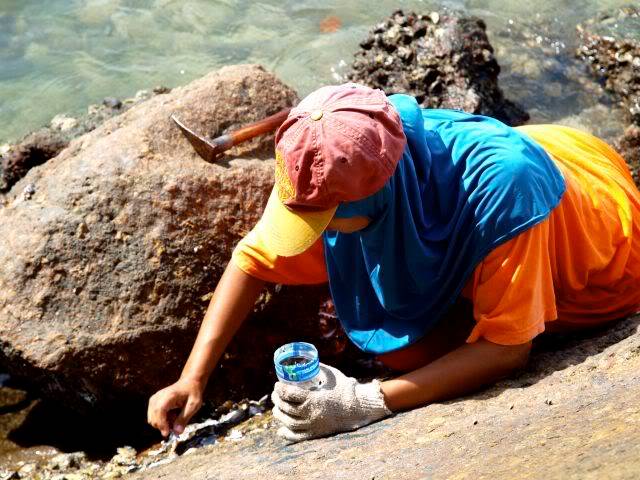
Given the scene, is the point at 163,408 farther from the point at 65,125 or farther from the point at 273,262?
the point at 65,125

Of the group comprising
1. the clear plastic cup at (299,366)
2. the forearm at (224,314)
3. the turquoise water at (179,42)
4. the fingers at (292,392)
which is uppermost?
the clear plastic cup at (299,366)

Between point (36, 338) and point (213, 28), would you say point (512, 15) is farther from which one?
point (36, 338)

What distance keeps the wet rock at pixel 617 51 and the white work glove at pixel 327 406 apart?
3.35 meters

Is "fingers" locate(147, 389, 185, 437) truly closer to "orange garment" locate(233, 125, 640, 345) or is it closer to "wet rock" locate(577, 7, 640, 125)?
"orange garment" locate(233, 125, 640, 345)

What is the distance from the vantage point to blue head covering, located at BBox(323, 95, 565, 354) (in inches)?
99.7

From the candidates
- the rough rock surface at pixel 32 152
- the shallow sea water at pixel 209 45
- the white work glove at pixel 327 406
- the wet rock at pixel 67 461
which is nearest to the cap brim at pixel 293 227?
the white work glove at pixel 327 406

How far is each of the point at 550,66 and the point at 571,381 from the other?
406 cm

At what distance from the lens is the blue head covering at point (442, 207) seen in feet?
8.30

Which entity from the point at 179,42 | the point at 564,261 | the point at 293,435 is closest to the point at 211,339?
the point at 293,435

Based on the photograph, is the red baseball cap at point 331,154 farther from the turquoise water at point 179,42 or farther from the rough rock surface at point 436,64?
the turquoise water at point 179,42

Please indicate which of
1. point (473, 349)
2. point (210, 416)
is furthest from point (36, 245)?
point (473, 349)

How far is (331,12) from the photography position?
24.1 ft

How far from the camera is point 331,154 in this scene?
2242 mm

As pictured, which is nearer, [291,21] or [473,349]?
[473,349]
